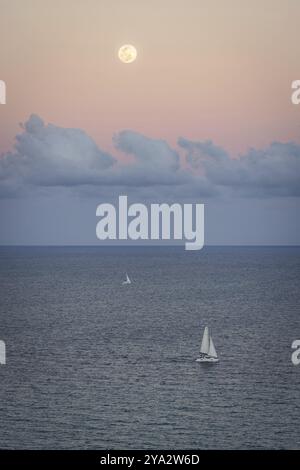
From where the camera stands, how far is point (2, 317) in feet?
541

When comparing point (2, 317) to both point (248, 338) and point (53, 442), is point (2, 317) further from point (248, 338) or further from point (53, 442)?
point (53, 442)

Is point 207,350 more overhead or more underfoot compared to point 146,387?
more overhead

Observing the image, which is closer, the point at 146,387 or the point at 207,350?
the point at 146,387

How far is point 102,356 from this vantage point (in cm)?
11094

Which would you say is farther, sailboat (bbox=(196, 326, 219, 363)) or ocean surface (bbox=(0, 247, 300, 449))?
sailboat (bbox=(196, 326, 219, 363))

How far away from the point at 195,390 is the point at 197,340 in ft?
138

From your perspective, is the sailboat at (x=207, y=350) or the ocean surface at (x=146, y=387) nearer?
the ocean surface at (x=146, y=387)

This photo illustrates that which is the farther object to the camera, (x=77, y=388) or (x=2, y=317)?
(x=2, y=317)
